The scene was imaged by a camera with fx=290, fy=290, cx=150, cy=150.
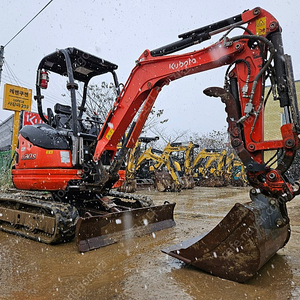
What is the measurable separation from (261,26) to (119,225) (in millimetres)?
3009

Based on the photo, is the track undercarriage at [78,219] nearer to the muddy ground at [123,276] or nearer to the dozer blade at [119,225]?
the dozer blade at [119,225]

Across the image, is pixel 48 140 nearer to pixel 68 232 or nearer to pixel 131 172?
pixel 68 232

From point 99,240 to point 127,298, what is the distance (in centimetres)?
153

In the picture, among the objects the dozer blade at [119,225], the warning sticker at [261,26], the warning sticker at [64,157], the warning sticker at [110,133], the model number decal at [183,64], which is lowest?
the dozer blade at [119,225]

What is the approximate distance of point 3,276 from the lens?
9.01 feet

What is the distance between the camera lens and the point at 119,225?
13.3 ft

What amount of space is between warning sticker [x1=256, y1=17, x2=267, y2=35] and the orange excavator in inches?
0.4

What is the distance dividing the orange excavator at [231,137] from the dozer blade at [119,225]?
2 cm

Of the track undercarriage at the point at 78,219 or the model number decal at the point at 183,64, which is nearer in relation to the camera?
the model number decal at the point at 183,64

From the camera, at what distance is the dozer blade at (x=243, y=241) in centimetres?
250

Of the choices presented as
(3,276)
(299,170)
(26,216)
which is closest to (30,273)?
(3,276)

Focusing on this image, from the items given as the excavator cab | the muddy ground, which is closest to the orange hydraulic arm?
the muddy ground

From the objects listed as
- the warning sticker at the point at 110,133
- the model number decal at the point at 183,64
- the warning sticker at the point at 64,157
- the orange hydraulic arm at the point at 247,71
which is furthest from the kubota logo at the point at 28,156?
the model number decal at the point at 183,64

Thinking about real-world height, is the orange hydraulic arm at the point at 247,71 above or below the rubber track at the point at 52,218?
above
